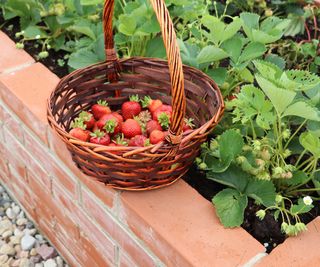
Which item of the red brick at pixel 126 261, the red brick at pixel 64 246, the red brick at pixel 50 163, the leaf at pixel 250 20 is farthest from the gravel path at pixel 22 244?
the leaf at pixel 250 20

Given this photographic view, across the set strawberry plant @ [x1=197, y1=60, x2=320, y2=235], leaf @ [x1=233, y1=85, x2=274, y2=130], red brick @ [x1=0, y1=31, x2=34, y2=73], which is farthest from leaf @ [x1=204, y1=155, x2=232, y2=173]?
red brick @ [x1=0, y1=31, x2=34, y2=73]

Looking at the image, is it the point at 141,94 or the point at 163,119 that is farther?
the point at 141,94

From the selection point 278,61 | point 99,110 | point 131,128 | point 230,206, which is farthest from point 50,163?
point 278,61

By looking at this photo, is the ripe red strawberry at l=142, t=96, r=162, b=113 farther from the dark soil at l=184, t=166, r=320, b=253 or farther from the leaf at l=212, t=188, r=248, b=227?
the leaf at l=212, t=188, r=248, b=227

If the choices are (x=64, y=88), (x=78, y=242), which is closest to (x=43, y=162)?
(x=78, y=242)

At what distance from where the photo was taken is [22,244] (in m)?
1.83

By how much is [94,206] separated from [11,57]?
626 mm

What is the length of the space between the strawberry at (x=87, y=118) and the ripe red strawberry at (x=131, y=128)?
10 centimetres

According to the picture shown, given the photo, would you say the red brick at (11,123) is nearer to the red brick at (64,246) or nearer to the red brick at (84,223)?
the red brick at (84,223)

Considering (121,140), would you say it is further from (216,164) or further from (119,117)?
(216,164)

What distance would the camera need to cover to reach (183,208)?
1.13 m

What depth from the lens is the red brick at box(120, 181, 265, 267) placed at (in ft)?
3.38

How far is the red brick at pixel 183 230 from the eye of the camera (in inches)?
40.6

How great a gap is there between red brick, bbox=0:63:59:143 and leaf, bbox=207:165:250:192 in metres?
0.54
